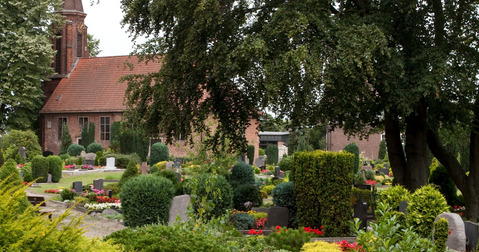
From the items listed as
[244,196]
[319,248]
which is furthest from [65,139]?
[319,248]

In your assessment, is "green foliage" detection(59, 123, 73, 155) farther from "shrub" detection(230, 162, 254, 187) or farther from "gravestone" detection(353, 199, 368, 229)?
"gravestone" detection(353, 199, 368, 229)

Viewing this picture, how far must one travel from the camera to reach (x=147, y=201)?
1327cm

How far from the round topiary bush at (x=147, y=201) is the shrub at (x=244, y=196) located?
3.24 m

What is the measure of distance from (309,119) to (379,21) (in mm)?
3245

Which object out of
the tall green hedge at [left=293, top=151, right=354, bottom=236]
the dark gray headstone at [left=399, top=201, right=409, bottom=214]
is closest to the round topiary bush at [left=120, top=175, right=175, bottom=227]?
the tall green hedge at [left=293, top=151, right=354, bottom=236]

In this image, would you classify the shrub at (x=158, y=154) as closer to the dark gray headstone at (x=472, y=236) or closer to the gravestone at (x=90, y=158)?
the gravestone at (x=90, y=158)

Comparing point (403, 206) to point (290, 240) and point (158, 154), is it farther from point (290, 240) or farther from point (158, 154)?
point (158, 154)

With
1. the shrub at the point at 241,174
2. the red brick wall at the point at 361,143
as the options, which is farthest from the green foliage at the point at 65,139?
the shrub at the point at 241,174

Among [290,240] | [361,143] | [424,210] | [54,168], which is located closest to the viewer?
[290,240]

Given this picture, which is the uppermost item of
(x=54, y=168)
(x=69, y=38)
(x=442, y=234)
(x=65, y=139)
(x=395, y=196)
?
(x=69, y=38)

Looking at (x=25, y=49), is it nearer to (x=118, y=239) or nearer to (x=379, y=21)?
(x=379, y=21)

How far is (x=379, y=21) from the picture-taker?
15.7m

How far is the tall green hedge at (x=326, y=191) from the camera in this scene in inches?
502

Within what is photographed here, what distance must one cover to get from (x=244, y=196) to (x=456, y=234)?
24.4 feet
